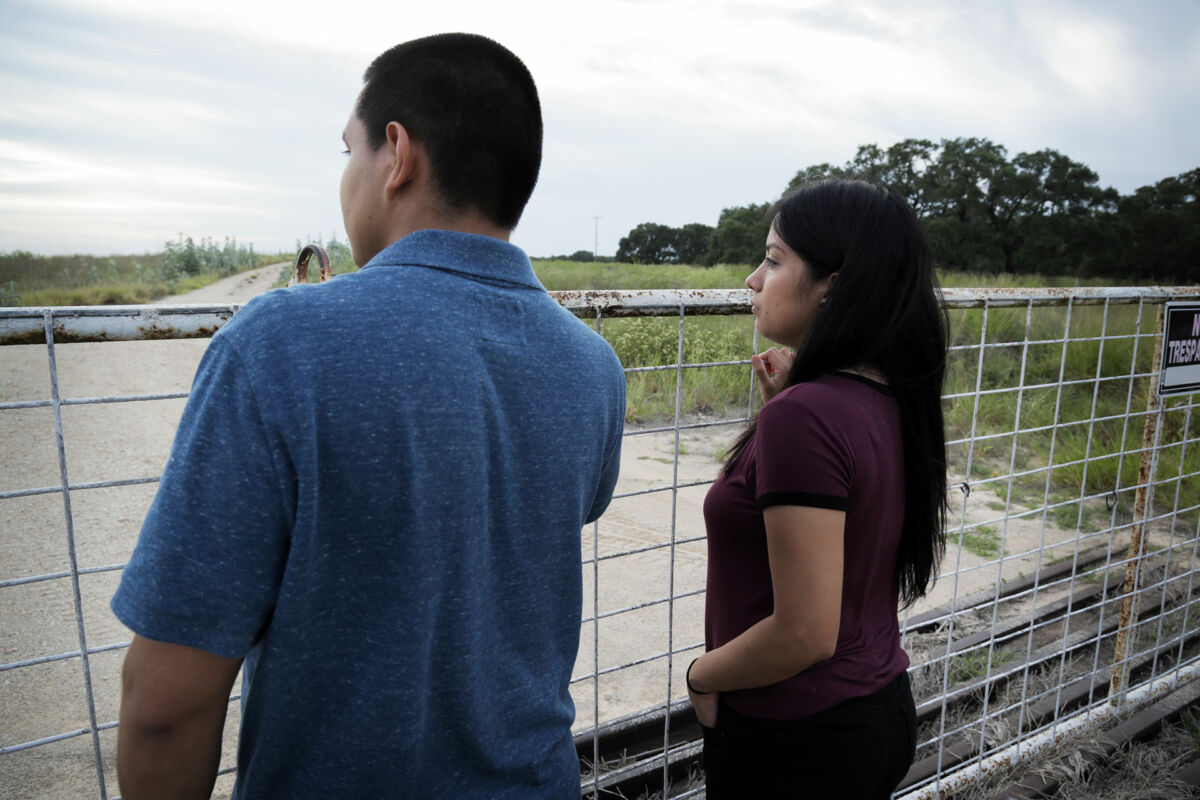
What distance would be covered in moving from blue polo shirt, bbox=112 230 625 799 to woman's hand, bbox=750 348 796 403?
72 centimetres

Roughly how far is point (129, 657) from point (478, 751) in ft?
1.40

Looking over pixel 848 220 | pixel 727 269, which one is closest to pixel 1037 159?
pixel 727 269

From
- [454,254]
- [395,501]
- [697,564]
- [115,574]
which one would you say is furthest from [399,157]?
[115,574]

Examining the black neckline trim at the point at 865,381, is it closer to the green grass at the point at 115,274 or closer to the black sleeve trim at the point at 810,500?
the black sleeve trim at the point at 810,500

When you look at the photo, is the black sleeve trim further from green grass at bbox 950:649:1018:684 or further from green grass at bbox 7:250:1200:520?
green grass at bbox 7:250:1200:520

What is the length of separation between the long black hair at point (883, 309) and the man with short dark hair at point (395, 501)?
0.49 m

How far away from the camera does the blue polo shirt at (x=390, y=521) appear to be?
0.76 metres

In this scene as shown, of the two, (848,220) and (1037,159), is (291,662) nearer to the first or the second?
(848,220)

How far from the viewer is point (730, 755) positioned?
4.92 feet

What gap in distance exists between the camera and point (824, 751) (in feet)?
4.60

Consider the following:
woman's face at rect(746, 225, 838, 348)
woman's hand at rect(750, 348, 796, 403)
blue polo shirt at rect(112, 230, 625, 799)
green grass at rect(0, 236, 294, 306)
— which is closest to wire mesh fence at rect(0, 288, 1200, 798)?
woman's hand at rect(750, 348, 796, 403)

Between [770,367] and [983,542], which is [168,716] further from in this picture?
[983,542]

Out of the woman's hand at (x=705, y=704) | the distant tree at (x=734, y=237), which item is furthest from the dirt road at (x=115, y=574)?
the distant tree at (x=734, y=237)

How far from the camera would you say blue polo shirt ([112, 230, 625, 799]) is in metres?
0.76
